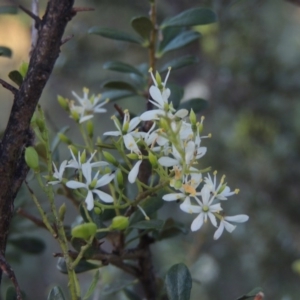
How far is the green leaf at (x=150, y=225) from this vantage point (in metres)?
0.60

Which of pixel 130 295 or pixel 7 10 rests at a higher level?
pixel 7 10

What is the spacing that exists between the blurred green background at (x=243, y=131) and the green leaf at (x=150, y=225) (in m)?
1.01

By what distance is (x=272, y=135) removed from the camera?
1.81m

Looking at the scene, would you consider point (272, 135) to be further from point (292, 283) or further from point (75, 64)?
point (75, 64)

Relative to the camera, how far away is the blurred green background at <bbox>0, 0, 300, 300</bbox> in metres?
1.73

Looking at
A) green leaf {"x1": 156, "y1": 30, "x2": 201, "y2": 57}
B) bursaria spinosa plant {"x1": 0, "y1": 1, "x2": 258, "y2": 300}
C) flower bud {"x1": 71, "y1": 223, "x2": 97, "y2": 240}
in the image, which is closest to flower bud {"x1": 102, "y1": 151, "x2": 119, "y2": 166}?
bursaria spinosa plant {"x1": 0, "y1": 1, "x2": 258, "y2": 300}

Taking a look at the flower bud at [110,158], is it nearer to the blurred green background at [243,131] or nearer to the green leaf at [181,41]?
the green leaf at [181,41]

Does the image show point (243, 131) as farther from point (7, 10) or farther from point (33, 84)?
point (33, 84)

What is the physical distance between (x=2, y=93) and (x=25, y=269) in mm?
1219

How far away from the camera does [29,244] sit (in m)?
0.98

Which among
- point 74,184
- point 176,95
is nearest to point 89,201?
point 74,184

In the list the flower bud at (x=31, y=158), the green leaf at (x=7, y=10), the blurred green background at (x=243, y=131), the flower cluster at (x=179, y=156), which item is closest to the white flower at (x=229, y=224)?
the flower cluster at (x=179, y=156)

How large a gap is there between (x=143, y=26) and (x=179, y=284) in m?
0.42

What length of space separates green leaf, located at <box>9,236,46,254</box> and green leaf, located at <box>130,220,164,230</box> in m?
0.41
